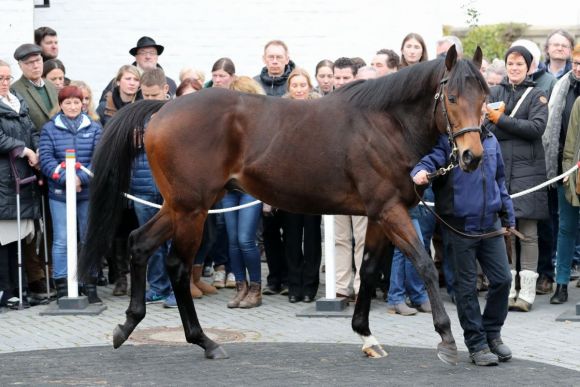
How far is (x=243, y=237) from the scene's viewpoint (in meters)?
10.8

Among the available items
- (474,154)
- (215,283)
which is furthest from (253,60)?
(474,154)

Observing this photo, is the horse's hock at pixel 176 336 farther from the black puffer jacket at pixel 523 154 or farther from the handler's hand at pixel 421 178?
the black puffer jacket at pixel 523 154

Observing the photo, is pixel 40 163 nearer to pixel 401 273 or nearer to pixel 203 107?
pixel 203 107

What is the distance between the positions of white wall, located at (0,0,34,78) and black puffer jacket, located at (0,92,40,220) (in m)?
2.44

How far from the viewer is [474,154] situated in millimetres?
7488

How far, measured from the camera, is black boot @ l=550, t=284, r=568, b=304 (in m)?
10.5

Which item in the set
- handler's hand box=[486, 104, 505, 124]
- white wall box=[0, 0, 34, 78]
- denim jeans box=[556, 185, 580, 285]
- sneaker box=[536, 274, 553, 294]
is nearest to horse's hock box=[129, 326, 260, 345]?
handler's hand box=[486, 104, 505, 124]

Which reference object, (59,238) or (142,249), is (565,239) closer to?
(142,249)

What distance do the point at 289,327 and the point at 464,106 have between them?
2.88 m

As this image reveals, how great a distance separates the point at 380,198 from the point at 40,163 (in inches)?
151

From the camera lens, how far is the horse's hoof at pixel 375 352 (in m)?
8.24

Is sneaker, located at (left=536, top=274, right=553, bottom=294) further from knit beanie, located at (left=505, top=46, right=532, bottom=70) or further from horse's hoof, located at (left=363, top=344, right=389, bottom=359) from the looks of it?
horse's hoof, located at (left=363, top=344, right=389, bottom=359)

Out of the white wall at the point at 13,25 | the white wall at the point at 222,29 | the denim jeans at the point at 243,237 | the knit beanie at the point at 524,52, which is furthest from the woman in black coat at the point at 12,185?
the knit beanie at the point at 524,52

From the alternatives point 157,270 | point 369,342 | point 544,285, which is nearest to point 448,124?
point 369,342
